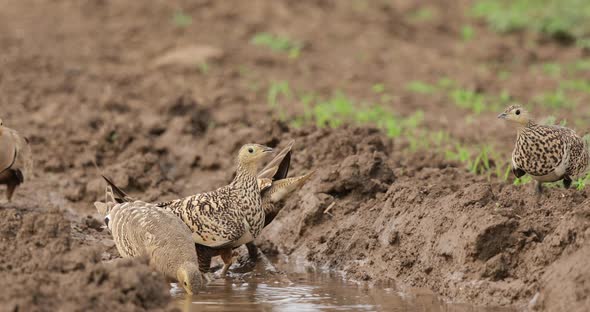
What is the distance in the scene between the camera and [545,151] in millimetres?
7668

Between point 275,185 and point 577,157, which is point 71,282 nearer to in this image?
point 275,185

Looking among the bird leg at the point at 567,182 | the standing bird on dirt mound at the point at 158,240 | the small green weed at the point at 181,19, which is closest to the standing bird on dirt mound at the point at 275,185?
the standing bird on dirt mound at the point at 158,240

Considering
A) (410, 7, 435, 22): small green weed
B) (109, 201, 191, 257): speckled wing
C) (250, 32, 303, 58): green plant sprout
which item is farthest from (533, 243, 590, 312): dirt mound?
(410, 7, 435, 22): small green weed

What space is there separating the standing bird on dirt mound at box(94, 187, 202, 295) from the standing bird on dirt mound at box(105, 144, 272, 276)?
193mm

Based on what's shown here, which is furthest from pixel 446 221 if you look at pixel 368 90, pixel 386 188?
pixel 368 90

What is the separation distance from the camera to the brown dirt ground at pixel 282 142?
662 cm

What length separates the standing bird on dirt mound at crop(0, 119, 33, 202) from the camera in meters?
9.03

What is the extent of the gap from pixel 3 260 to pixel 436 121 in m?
6.95

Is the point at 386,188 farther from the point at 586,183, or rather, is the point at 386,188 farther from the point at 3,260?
the point at 3,260

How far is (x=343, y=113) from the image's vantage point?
12203 mm

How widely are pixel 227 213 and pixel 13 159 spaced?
7.92ft

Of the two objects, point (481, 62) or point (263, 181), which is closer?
point (263, 181)

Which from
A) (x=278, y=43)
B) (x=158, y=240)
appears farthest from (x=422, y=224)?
(x=278, y=43)

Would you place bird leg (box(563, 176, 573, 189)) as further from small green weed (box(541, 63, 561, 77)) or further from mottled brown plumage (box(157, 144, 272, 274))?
small green weed (box(541, 63, 561, 77))
